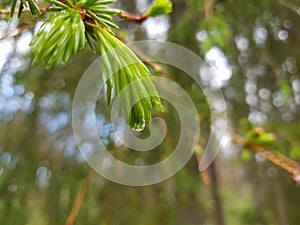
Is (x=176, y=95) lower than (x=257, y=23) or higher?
higher

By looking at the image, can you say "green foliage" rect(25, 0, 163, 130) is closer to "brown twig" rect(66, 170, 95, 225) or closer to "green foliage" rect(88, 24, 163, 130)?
"green foliage" rect(88, 24, 163, 130)

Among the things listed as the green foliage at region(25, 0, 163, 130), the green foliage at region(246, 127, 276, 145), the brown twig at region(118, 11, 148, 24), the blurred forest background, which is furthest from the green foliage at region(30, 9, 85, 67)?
the blurred forest background

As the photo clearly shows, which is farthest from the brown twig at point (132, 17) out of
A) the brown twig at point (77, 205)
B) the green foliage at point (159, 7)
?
the brown twig at point (77, 205)

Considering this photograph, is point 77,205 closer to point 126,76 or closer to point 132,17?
point 132,17

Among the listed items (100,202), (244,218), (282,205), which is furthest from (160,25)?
(244,218)

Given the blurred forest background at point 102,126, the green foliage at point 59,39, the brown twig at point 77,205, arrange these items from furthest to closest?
1. the blurred forest background at point 102,126
2. the brown twig at point 77,205
3. the green foliage at point 59,39

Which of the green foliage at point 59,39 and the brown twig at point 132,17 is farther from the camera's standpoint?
the brown twig at point 132,17

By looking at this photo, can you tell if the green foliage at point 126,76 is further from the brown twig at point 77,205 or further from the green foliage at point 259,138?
the brown twig at point 77,205

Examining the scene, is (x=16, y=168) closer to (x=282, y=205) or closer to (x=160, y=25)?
(x=160, y=25)
